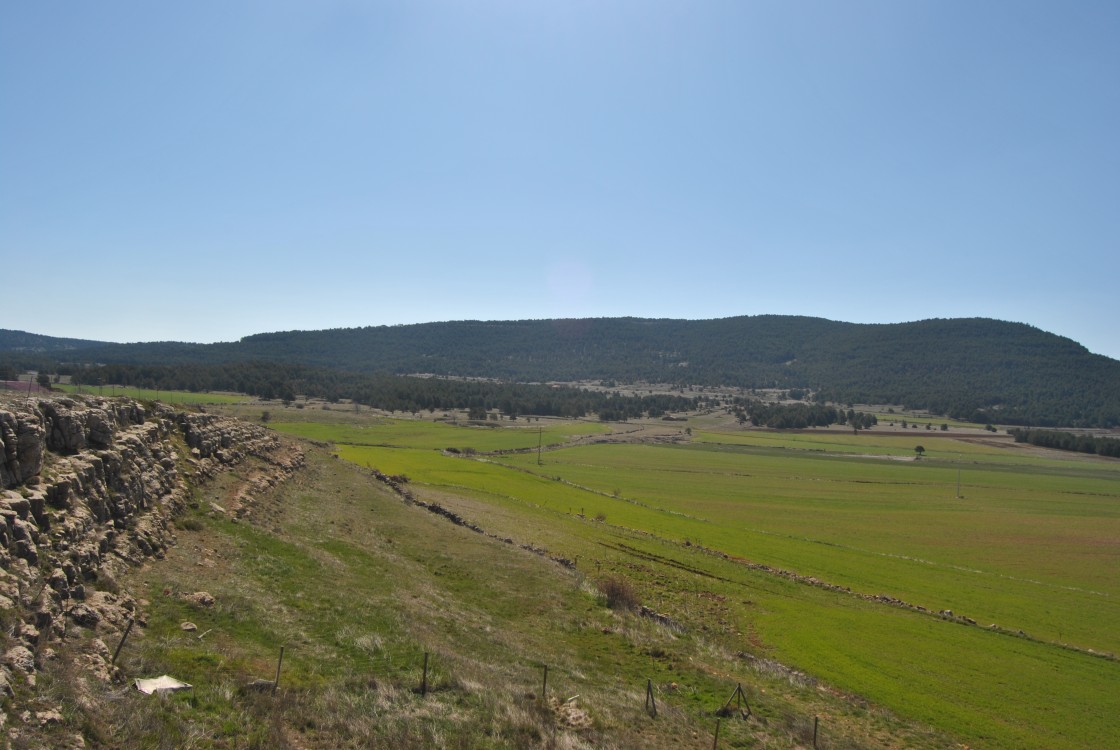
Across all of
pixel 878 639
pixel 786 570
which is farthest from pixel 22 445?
pixel 786 570

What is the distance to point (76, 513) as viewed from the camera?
14.4m

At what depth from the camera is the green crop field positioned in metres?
23.3

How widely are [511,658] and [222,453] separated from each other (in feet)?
62.9

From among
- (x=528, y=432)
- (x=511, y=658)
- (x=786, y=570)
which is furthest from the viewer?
(x=528, y=432)

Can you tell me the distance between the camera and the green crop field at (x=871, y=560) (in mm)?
23272

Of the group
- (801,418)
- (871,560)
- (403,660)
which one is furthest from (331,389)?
(403,660)

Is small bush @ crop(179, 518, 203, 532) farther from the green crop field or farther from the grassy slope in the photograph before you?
the green crop field

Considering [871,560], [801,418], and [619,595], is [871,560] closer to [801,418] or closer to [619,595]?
[619,595]

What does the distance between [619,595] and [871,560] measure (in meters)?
25.1

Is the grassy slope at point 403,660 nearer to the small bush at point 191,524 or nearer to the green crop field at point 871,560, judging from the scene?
the small bush at point 191,524

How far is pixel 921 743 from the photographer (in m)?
18.0

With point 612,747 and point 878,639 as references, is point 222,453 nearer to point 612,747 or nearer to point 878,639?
point 612,747

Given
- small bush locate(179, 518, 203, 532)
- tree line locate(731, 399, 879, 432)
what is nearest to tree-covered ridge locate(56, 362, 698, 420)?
tree line locate(731, 399, 879, 432)

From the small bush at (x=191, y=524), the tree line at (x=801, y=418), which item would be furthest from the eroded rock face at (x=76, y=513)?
the tree line at (x=801, y=418)
